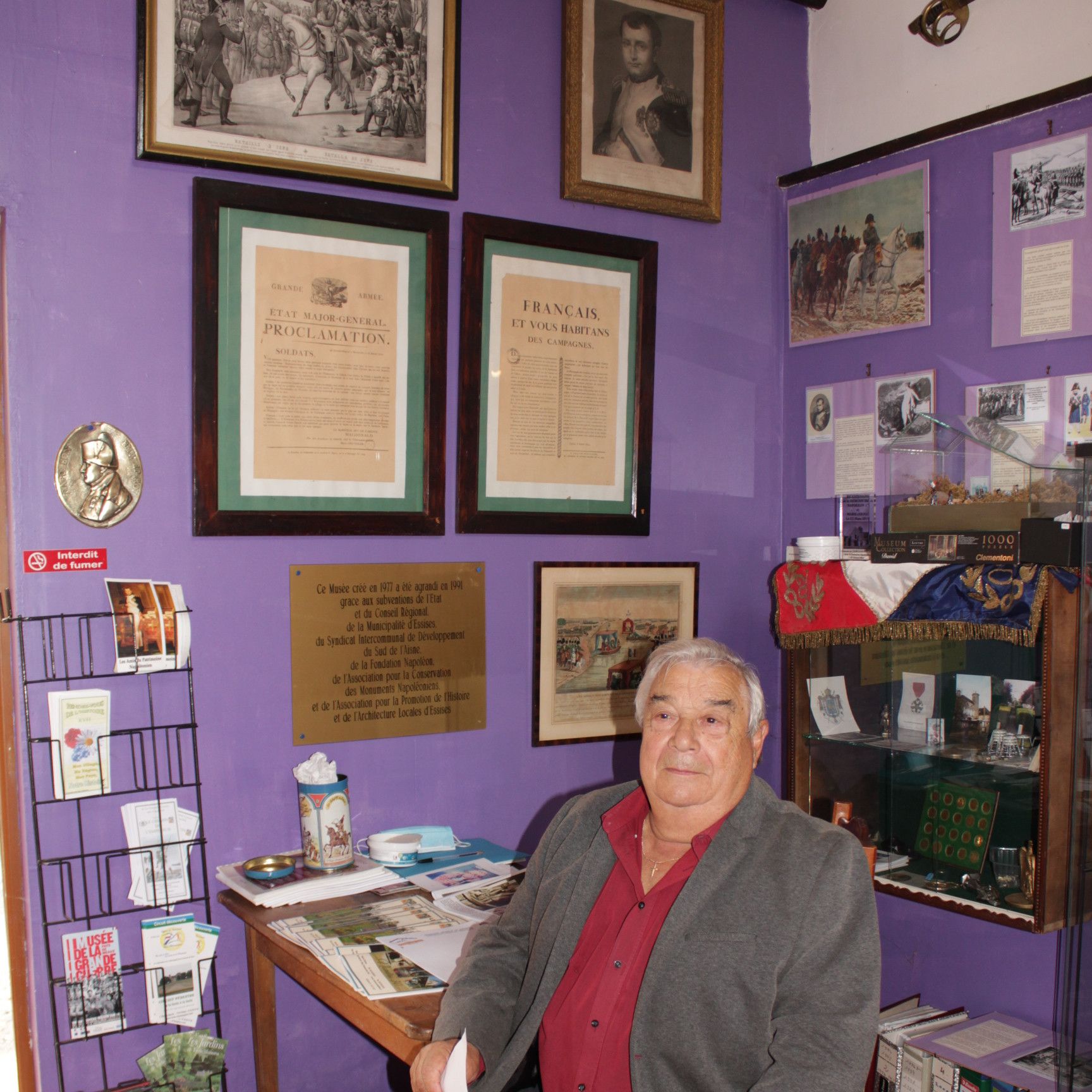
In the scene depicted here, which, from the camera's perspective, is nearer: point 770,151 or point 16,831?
point 16,831

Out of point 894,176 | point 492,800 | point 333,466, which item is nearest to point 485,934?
Result: point 492,800

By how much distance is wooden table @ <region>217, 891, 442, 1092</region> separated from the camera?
1.79 m

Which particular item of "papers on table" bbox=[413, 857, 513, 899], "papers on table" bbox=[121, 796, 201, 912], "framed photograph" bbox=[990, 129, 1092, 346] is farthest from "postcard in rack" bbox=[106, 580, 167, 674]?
"framed photograph" bbox=[990, 129, 1092, 346]

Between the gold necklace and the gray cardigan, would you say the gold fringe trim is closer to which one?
the gray cardigan

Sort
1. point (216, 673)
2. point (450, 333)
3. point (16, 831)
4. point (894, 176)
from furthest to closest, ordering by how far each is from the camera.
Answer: point (894, 176) < point (450, 333) < point (216, 673) < point (16, 831)

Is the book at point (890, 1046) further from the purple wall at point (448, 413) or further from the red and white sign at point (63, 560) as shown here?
the red and white sign at point (63, 560)

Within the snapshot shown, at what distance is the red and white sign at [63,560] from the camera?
2.27 meters

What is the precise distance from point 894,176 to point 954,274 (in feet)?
1.13

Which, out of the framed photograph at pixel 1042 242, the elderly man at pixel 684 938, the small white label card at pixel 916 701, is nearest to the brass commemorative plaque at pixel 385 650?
the elderly man at pixel 684 938

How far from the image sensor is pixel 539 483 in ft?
9.48

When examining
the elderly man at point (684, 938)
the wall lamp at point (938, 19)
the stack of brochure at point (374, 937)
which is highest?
the wall lamp at point (938, 19)

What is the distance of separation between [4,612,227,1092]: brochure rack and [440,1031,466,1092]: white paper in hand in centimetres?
98

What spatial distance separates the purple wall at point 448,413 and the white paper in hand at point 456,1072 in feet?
3.26

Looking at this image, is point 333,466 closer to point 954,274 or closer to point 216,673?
point 216,673
